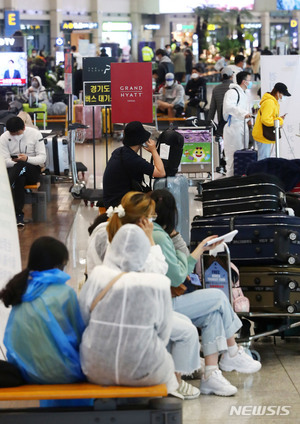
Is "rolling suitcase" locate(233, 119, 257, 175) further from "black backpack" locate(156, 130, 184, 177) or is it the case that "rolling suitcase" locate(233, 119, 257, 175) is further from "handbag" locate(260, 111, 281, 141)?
"black backpack" locate(156, 130, 184, 177)

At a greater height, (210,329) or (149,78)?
(149,78)

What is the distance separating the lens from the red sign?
1067 centimetres

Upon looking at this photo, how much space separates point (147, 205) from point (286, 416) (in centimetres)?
141

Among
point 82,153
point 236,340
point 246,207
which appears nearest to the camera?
point 236,340

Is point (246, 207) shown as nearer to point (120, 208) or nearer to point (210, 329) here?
point (210, 329)

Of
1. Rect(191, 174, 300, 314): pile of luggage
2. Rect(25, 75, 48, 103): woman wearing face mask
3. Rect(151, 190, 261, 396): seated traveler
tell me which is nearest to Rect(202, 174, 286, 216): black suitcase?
Rect(191, 174, 300, 314): pile of luggage

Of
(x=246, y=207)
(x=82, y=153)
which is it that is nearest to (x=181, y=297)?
(x=246, y=207)

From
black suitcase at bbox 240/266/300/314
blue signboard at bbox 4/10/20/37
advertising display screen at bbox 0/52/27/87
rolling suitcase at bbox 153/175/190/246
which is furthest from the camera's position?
blue signboard at bbox 4/10/20/37

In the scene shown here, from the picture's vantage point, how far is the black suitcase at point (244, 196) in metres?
6.25

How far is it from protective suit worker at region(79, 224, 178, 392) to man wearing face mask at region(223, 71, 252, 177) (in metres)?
8.88

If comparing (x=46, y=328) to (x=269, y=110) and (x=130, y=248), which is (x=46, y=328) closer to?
(x=130, y=248)

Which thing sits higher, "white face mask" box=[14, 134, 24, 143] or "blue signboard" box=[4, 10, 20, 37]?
"blue signboard" box=[4, 10, 20, 37]

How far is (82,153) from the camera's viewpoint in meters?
18.6

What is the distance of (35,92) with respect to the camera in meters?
24.0
